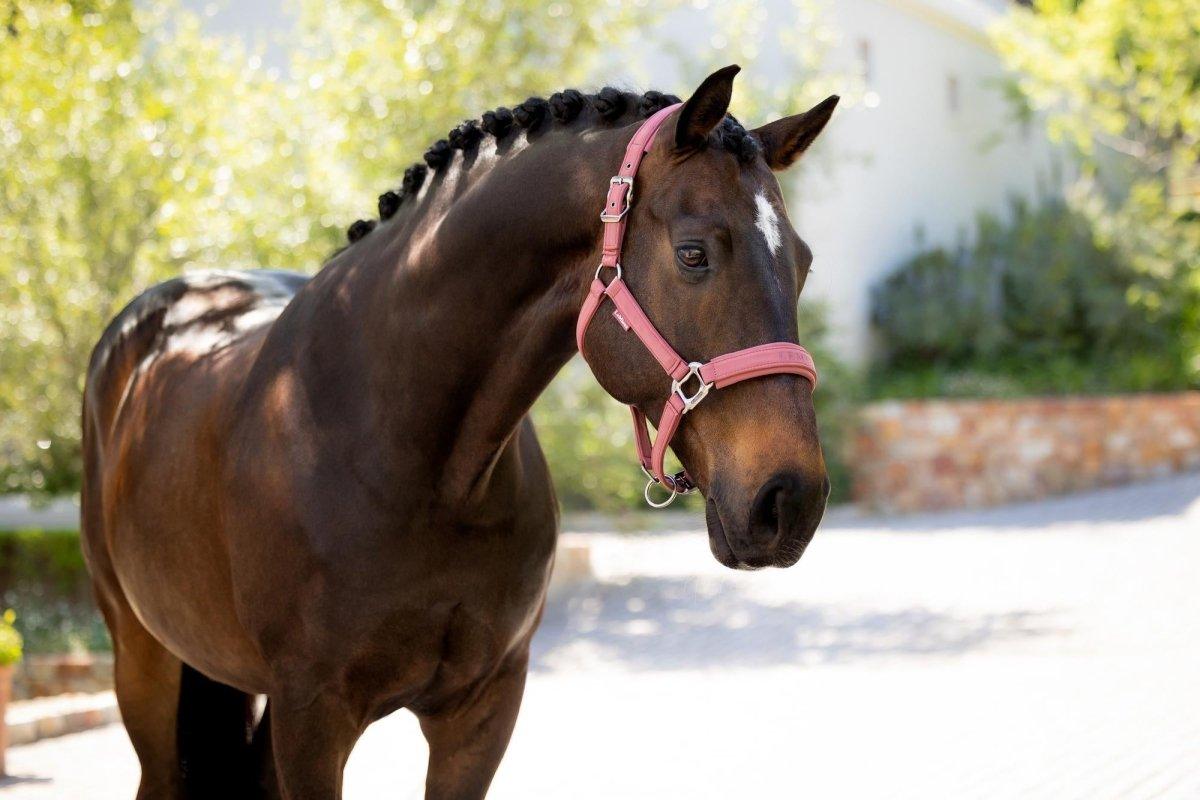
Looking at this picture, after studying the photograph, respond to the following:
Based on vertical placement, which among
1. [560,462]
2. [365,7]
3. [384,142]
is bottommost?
[560,462]

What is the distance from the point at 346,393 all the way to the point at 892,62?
18.5 m

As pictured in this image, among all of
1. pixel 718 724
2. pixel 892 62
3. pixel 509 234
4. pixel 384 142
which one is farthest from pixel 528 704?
pixel 892 62

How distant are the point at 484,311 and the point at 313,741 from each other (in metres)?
0.88

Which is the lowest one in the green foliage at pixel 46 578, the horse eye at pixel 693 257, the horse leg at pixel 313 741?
the green foliage at pixel 46 578

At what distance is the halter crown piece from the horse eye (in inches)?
4.5

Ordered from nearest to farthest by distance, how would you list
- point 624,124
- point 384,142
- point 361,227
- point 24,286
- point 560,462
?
1. point 624,124
2. point 361,227
3. point 24,286
4. point 384,142
5. point 560,462

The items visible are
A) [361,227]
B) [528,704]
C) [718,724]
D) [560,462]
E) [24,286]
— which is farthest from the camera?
[560,462]

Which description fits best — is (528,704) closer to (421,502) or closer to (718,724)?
(718,724)

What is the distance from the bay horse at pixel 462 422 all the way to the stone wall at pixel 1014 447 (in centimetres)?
1435

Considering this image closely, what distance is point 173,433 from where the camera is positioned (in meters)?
3.08

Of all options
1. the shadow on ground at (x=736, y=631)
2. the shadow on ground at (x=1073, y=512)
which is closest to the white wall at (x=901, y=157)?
the shadow on ground at (x=1073, y=512)

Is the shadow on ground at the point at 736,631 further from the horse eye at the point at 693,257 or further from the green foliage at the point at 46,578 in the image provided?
the horse eye at the point at 693,257

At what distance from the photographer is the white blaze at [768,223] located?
2.19m

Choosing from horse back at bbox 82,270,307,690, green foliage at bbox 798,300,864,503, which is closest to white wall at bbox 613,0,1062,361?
green foliage at bbox 798,300,864,503
